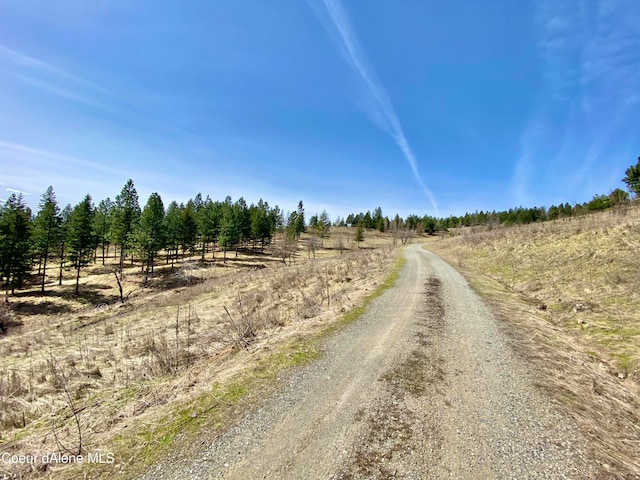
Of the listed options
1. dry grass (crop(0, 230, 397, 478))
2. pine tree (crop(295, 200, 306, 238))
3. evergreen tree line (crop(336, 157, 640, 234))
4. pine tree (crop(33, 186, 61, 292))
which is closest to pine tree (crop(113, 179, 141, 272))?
pine tree (crop(33, 186, 61, 292))

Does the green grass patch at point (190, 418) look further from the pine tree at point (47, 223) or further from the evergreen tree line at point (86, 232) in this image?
the pine tree at point (47, 223)

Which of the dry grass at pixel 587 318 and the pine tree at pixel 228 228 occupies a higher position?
the pine tree at pixel 228 228

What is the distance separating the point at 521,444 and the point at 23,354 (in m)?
20.7

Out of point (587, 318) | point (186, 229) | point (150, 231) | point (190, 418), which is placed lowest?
point (190, 418)

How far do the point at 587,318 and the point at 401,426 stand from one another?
32.5ft

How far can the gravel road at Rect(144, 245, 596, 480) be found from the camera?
3424mm

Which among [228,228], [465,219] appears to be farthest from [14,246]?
[465,219]

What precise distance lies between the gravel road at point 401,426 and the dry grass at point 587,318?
0.52m

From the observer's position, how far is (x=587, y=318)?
958cm

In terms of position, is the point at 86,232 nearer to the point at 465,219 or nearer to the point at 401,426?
the point at 401,426

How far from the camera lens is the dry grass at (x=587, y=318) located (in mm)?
4547

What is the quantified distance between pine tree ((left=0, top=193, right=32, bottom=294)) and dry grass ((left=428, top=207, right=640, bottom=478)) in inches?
2443

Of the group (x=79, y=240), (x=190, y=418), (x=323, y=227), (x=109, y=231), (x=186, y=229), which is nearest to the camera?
(x=190, y=418)

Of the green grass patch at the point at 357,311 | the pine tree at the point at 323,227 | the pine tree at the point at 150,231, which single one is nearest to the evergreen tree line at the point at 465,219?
the pine tree at the point at 323,227
